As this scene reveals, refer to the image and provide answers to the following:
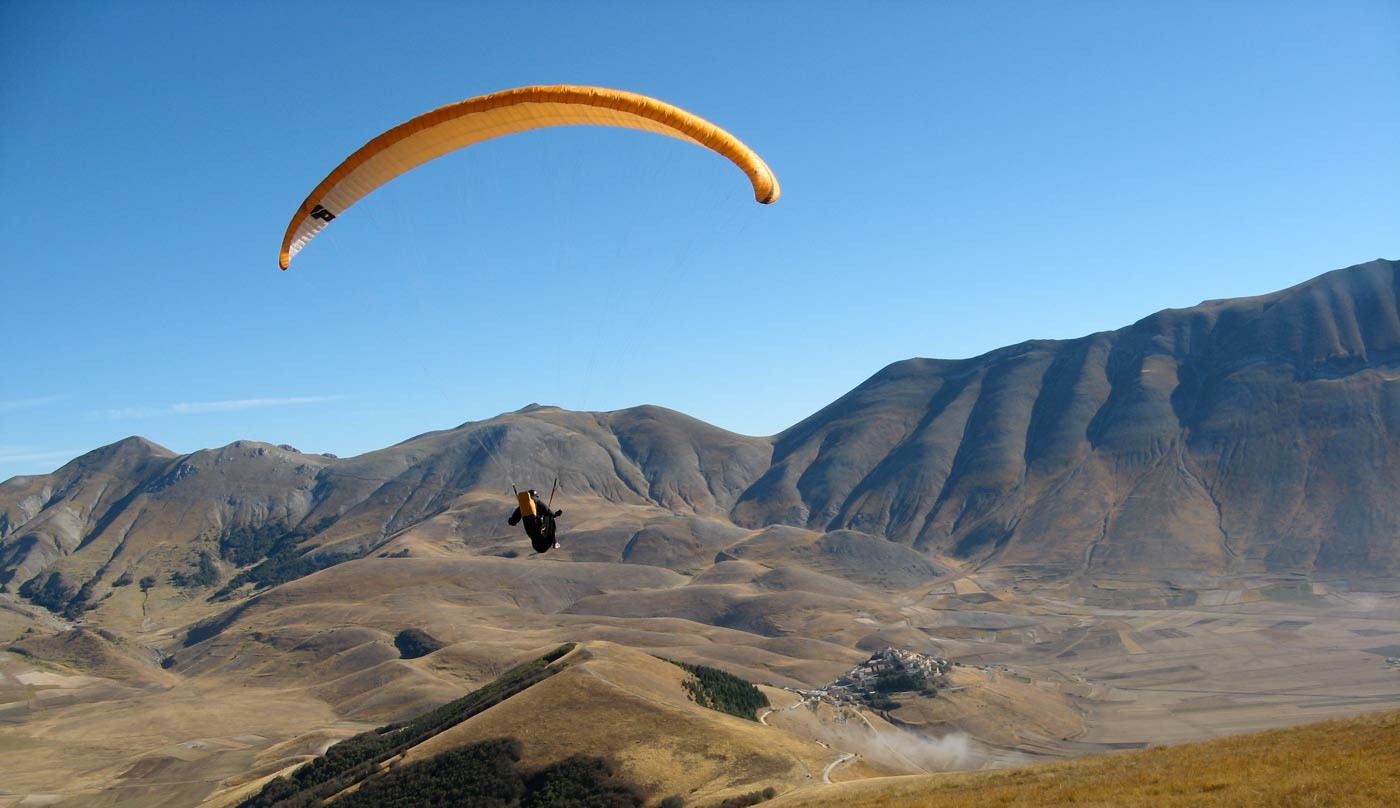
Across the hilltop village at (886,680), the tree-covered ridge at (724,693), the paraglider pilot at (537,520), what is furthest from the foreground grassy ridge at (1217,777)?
the hilltop village at (886,680)

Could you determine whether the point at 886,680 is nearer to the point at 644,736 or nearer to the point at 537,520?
the point at 644,736

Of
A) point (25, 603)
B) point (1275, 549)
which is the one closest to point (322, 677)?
point (25, 603)

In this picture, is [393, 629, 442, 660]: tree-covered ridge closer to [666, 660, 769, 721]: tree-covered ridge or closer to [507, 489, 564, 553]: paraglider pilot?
[666, 660, 769, 721]: tree-covered ridge

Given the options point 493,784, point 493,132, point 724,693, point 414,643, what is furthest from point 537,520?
point 414,643

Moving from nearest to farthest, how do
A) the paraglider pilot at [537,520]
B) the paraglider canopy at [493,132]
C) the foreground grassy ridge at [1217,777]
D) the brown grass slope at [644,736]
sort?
the foreground grassy ridge at [1217,777] → the paraglider canopy at [493,132] → the paraglider pilot at [537,520] → the brown grass slope at [644,736]

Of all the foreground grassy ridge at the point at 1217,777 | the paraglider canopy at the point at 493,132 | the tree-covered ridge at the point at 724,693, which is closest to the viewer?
the foreground grassy ridge at the point at 1217,777

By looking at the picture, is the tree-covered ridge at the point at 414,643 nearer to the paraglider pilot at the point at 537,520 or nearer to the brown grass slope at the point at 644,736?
the brown grass slope at the point at 644,736

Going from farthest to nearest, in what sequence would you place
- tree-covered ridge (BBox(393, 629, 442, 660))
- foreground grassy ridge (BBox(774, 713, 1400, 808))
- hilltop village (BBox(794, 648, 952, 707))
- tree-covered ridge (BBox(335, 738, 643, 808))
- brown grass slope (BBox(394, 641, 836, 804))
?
tree-covered ridge (BBox(393, 629, 442, 660)) → hilltop village (BBox(794, 648, 952, 707)) → brown grass slope (BBox(394, 641, 836, 804)) → tree-covered ridge (BBox(335, 738, 643, 808)) → foreground grassy ridge (BBox(774, 713, 1400, 808))

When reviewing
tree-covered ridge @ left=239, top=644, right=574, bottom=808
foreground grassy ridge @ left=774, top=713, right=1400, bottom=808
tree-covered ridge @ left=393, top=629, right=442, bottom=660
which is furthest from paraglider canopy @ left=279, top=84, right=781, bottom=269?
tree-covered ridge @ left=393, top=629, right=442, bottom=660
